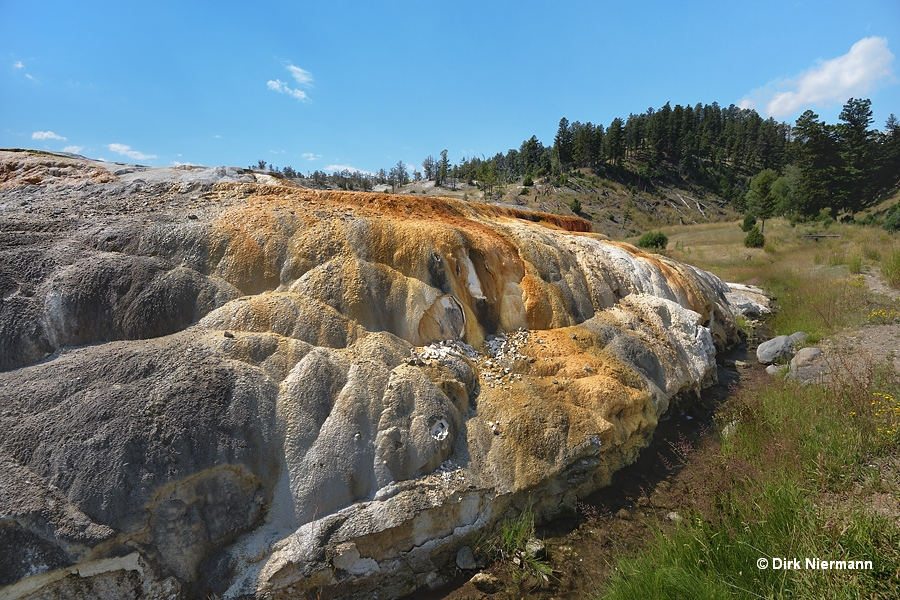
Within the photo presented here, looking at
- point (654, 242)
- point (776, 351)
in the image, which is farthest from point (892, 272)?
point (654, 242)

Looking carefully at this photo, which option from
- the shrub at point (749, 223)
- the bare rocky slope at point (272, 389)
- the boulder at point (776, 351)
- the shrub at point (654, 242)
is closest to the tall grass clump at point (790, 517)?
the bare rocky slope at point (272, 389)

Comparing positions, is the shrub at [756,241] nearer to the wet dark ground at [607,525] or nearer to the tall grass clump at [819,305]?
the tall grass clump at [819,305]

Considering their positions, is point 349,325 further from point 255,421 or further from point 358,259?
point 255,421

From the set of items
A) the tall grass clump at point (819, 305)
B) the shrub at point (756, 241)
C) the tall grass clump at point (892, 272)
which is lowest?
the tall grass clump at point (819, 305)

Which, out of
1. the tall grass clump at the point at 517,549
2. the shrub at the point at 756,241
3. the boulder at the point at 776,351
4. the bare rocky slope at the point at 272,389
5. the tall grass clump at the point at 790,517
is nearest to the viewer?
the tall grass clump at the point at 790,517

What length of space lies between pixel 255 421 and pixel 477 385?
347 cm

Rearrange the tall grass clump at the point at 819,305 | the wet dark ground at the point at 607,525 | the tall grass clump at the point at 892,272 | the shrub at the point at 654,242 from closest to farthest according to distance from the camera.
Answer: the wet dark ground at the point at 607,525 < the tall grass clump at the point at 819,305 < the tall grass clump at the point at 892,272 < the shrub at the point at 654,242

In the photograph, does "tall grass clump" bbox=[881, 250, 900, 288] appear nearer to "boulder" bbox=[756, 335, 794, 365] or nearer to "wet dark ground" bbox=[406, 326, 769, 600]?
"boulder" bbox=[756, 335, 794, 365]

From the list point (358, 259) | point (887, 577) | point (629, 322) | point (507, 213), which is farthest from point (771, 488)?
point (507, 213)

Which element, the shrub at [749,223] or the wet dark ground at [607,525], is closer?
the wet dark ground at [607,525]

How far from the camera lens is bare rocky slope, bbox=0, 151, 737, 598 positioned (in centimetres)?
463

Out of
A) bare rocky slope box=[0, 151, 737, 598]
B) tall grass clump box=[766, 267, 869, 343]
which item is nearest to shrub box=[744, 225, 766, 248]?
tall grass clump box=[766, 267, 869, 343]

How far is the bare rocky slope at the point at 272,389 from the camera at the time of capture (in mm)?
4633

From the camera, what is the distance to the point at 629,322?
33.2 feet
